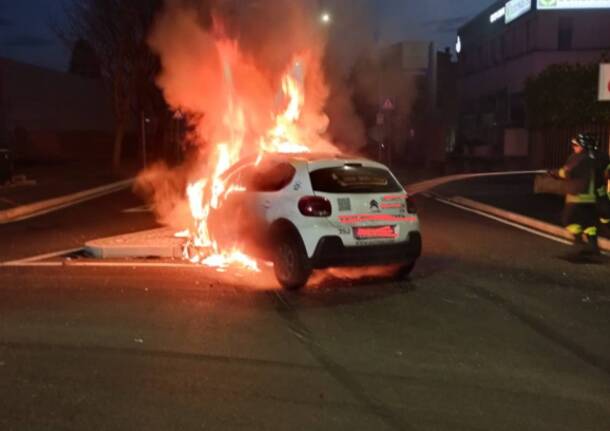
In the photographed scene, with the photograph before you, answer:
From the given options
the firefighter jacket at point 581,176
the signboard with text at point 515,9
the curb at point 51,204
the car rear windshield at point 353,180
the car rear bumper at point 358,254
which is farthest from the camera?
the signboard with text at point 515,9

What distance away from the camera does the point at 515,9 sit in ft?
119

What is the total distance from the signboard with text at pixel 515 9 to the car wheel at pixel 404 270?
2958cm

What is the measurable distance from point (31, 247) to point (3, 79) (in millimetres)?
24038

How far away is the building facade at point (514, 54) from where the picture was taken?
32906mm

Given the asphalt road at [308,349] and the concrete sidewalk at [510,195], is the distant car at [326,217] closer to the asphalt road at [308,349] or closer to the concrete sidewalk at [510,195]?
the asphalt road at [308,349]

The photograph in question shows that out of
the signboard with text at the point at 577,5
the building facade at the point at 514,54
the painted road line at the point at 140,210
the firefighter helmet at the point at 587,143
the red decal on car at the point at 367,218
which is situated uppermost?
the signboard with text at the point at 577,5

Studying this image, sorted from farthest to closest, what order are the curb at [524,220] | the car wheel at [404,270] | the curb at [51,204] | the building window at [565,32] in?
the building window at [565,32] < the curb at [51,204] < the curb at [524,220] < the car wheel at [404,270]

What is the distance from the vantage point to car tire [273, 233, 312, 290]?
743 centimetres

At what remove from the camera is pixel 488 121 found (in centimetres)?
4103

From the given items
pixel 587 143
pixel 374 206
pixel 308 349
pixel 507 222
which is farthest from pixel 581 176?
pixel 308 349

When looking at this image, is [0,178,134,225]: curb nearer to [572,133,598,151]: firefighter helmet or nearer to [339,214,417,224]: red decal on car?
[339,214,417,224]: red decal on car

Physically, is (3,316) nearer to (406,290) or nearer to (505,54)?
(406,290)

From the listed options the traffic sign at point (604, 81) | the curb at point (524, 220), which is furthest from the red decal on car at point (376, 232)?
the traffic sign at point (604, 81)

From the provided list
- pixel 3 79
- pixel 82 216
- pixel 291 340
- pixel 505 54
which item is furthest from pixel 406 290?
pixel 505 54
